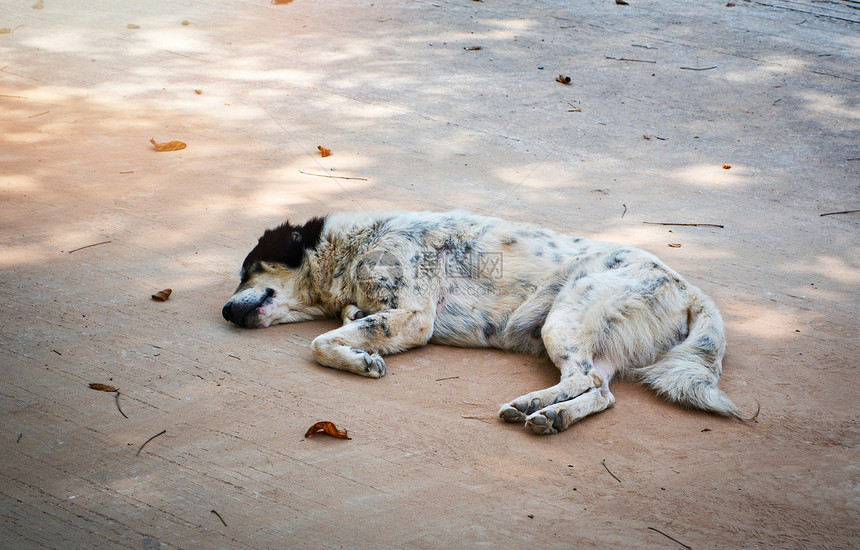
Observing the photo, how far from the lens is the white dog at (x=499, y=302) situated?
3383mm

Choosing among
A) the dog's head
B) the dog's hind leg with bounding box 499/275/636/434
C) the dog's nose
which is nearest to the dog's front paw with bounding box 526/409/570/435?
the dog's hind leg with bounding box 499/275/636/434

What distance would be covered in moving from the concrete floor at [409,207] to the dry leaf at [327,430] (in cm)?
6

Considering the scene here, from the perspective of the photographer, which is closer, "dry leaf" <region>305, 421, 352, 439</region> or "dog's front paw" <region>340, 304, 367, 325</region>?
"dry leaf" <region>305, 421, 352, 439</region>

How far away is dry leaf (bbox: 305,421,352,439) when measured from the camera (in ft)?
9.53

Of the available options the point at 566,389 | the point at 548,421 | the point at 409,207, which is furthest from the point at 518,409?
the point at 409,207

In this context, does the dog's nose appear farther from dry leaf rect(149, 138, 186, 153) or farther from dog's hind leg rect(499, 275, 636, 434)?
dry leaf rect(149, 138, 186, 153)

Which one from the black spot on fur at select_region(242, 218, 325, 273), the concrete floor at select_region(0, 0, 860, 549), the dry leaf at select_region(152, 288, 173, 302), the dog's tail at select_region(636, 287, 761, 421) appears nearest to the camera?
the concrete floor at select_region(0, 0, 860, 549)

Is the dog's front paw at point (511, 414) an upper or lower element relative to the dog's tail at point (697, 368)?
lower

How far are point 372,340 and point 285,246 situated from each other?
0.86 m

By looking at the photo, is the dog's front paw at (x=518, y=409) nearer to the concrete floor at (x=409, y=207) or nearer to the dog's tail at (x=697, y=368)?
the concrete floor at (x=409, y=207)

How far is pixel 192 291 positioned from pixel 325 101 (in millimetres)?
3895

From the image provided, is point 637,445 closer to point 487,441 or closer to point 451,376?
point 487,441

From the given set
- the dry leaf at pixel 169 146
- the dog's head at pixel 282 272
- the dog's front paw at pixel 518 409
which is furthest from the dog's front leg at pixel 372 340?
the dry leaf at pixel 169 146

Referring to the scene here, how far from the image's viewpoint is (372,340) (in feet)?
12.1
